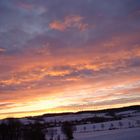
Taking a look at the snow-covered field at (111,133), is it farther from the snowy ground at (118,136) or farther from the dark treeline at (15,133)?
the dark treeline at (15,133)

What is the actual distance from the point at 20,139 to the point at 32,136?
19.5 feet

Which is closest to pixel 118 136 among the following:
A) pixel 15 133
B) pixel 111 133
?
pixel 111 133

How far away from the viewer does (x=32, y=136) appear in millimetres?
43188

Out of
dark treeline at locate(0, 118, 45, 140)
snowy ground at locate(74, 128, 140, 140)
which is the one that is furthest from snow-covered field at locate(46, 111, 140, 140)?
dark treeline at locate(0, 118, 45, 140)

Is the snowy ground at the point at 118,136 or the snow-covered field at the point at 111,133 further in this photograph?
the snow-covered field at the point at 111,133

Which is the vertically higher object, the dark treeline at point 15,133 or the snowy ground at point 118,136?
the dark treeline at point 15,133

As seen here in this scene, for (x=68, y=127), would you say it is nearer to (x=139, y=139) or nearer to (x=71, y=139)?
(x=71, y=139)

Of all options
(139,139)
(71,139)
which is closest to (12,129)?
(71,139)

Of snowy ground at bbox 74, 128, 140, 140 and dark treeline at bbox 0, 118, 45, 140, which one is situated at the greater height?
dark treeline at bbox 0, 118, 45, 140

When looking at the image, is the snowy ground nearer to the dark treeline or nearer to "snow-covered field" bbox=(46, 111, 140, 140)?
"snow-covered field" bbox=(46, 111, 140, 140)

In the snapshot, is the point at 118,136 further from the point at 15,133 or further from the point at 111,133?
the point at 15,133

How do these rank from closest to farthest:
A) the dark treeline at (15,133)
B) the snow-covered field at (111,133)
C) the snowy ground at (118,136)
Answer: the snowy ground at (118,136) → the dark treeline at (15,133) → the snow-covered field at (111,133)

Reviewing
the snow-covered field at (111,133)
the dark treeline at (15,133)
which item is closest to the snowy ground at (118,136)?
the snow-covered field at (111,133)

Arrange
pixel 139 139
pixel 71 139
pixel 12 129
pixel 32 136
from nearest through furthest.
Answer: pixel 139 139
pixel 32 136
pixel 12 129
pixel 71 139
